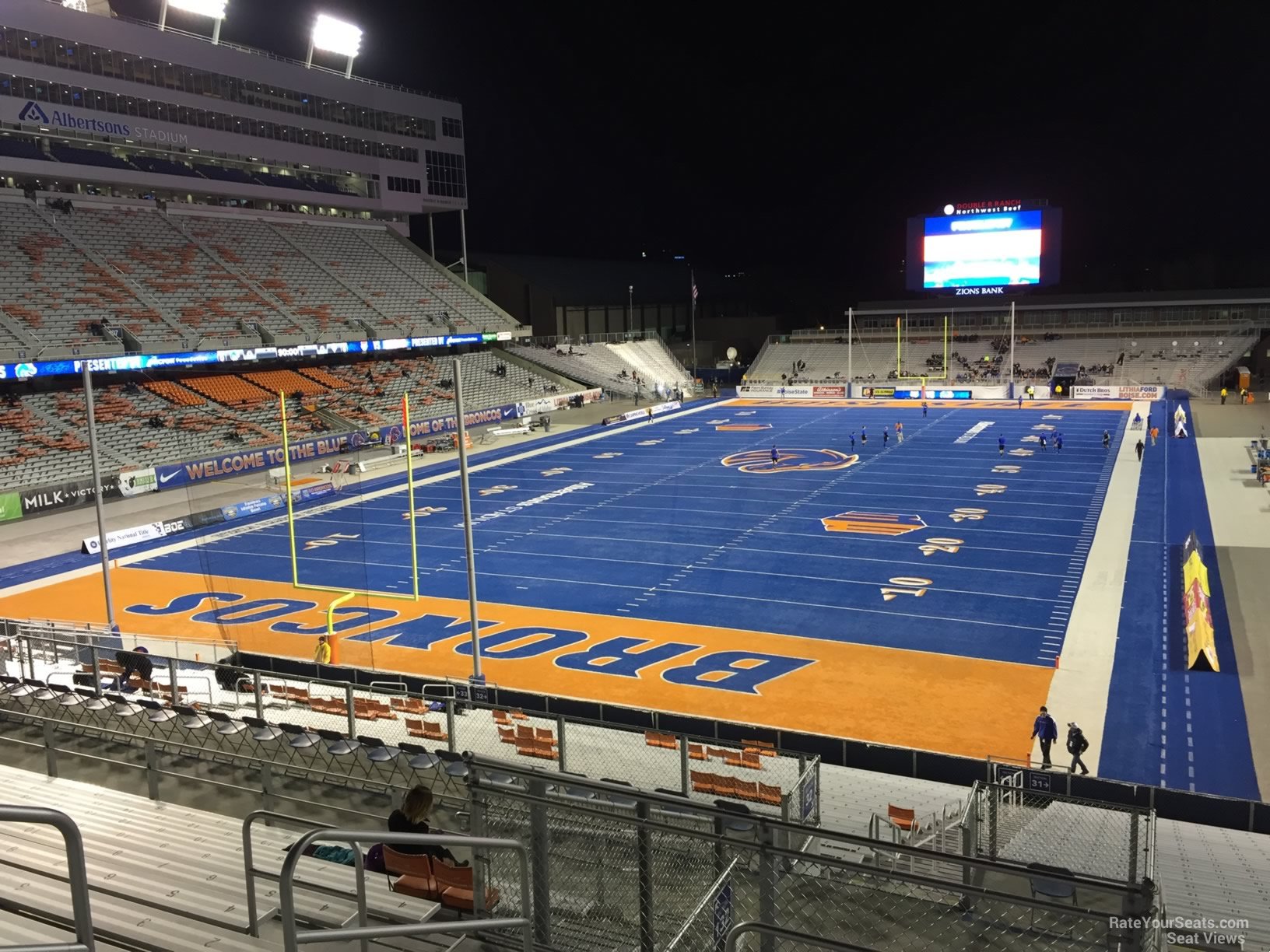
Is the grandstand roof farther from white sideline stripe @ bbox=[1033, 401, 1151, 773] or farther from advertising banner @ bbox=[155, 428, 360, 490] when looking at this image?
advertising banner @ bbox=[155, 428, 360, 490]

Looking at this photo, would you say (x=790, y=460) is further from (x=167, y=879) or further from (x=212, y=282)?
(x=167, y=879)

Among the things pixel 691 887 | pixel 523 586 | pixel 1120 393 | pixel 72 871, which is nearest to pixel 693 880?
pixel 691 887

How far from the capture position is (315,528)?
2952 centimetres


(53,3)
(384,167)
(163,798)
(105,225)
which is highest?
(53,3)

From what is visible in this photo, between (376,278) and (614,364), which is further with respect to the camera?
(614,364)

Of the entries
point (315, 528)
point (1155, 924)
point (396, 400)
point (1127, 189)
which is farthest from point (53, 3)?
point (1127, 189)

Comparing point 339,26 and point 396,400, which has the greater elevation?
point 339,26

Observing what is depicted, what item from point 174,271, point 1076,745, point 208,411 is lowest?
point 1076,745

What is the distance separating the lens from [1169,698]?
15305mm

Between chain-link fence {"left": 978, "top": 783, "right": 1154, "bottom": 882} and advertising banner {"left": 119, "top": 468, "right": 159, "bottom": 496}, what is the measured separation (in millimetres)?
31662

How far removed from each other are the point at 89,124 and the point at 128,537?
26.1 meters

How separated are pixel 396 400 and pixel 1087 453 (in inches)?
1243

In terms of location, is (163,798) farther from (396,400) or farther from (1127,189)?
(1127,189)

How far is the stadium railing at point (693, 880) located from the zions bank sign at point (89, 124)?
4531 centimetres
